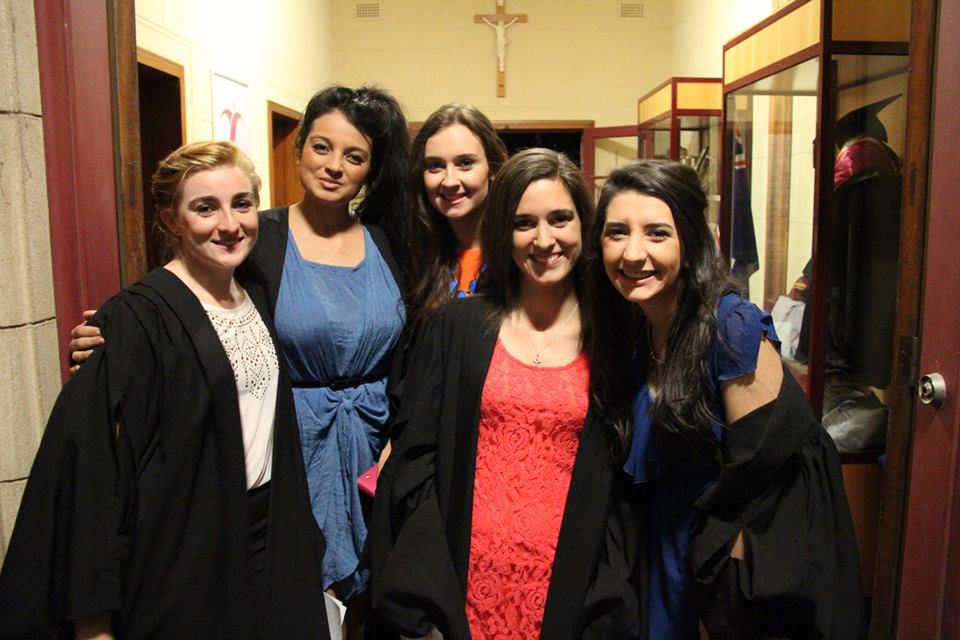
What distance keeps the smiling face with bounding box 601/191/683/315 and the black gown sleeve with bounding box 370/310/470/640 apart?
49 cm

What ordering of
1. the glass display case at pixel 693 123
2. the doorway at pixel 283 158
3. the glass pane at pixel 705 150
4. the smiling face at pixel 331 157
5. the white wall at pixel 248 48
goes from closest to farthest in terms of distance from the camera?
the smiling face at pixel 331 157 → the white wall at pixel 248 48 → the glass pane at pixel 705 150 → the glass display case at pixel 693 123 → the doorway at pixel 283 158

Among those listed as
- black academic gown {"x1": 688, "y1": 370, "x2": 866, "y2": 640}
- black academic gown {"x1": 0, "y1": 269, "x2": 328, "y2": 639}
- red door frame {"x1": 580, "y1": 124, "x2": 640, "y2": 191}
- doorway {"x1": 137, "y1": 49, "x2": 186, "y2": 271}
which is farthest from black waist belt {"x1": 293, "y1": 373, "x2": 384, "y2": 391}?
red door frame {"x1": 580, "y1": 124, "x2": 640, "y2": 191}

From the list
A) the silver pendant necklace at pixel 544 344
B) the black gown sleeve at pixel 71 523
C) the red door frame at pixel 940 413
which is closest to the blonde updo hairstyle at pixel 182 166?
the black gown sleeve at pixel 71 523

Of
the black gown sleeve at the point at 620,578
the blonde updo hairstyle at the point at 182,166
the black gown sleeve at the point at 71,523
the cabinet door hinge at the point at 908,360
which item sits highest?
the blonde updo hairstyle at the point at 182,166

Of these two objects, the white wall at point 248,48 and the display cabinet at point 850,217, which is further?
the white wall at point 248,48

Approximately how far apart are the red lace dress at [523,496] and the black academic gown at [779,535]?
0.30 meters

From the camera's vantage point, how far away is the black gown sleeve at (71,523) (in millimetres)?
1391

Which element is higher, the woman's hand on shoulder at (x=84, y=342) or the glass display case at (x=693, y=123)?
the glass display case at (x=693, y=123)

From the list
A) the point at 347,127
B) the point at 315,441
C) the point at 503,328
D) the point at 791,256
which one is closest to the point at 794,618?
the point at 503,328

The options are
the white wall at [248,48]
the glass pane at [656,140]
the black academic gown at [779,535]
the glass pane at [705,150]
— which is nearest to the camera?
the black academic gown at [779,535]

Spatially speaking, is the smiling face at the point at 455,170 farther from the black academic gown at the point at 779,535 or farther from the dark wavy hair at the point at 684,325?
the black academic gown at the point at 779,535

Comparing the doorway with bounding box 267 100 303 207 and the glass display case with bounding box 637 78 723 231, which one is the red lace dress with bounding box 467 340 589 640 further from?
the doorway with bounding box 267 100 303 207

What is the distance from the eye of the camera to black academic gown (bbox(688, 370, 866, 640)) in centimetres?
151

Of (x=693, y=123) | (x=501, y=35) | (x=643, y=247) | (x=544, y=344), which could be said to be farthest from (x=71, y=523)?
(x=501, y=35)
